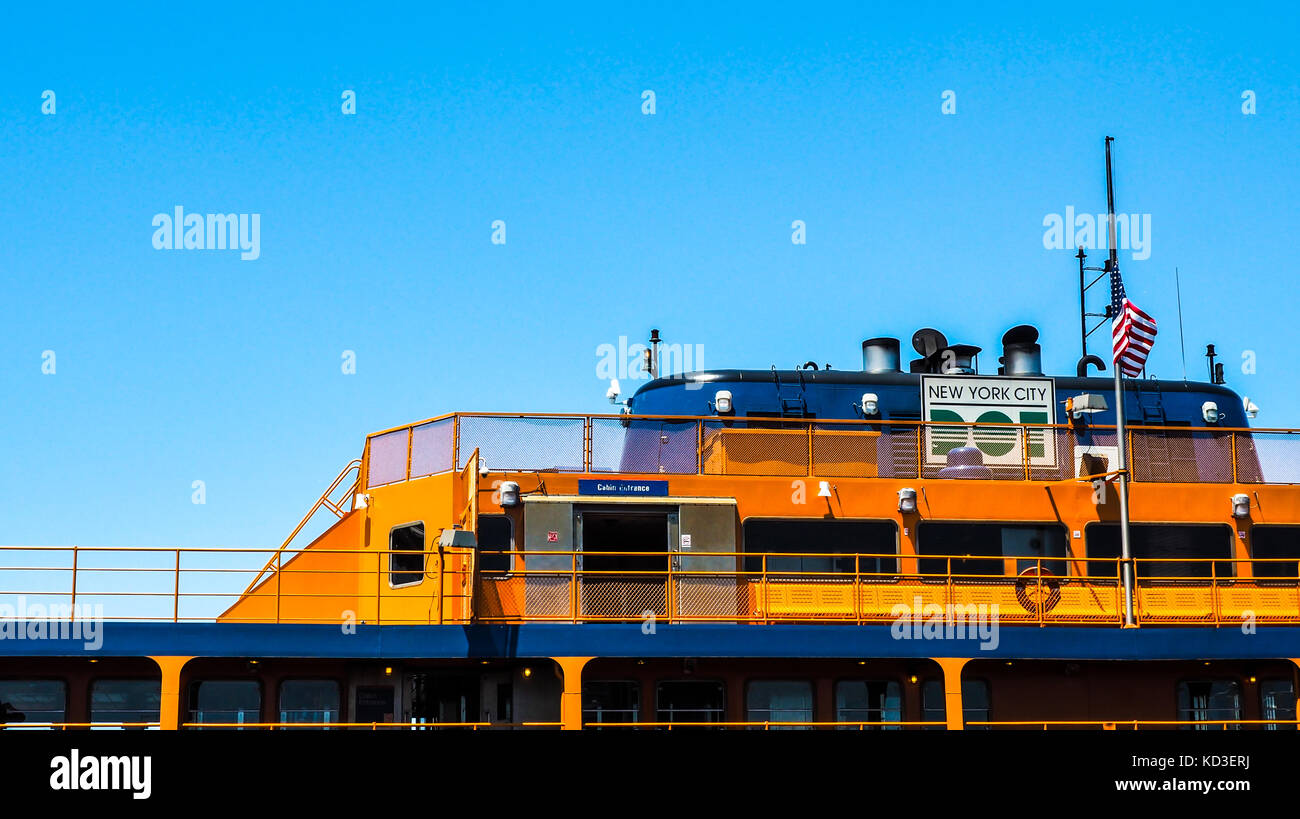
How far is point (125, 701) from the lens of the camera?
75.5 ft

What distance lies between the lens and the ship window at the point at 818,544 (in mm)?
24484

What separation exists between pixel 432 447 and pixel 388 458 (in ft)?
4.15

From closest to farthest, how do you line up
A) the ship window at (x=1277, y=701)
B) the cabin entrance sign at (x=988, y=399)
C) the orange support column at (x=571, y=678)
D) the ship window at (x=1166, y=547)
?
the orange support column at (x=571, y=678) < the ship window at (x=1277, y=701) < the ship window at (x=1166, y=547) < the cabin entrance sign at (x=988, y=399)

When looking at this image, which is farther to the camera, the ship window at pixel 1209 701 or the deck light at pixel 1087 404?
the deck light at pixel 1087 404

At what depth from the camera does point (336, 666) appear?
2317cm

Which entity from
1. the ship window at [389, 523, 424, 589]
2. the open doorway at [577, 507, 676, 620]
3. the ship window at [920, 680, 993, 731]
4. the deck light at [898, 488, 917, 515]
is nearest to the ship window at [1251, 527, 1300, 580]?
the ship window at [920, 680, 993, 731]

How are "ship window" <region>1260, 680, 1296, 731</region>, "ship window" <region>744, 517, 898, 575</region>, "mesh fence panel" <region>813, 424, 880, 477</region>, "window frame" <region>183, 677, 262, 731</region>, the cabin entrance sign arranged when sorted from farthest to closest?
the cabin entrance sign → "mesh fence panel" <region>813, 424, 880, 477</region> → "ship window" <region>744, 517, 898, 575</region> → "ship window" <region>1260, 680, 1296, 731</region> → "window frame" <region>183, 677, 262, 731</region>

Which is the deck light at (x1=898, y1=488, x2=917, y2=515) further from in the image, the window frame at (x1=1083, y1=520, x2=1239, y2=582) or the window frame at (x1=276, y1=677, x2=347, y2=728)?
the window frame at (x1=276, y1=677, x2=347, y2=728)

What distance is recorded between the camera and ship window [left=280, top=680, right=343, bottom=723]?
2319 cm

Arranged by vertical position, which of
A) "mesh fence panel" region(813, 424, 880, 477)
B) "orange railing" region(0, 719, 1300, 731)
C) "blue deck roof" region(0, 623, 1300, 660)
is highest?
"mesh fence panel" region(813, 424, 880, 477)

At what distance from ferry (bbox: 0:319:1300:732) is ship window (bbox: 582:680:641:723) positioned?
34mm

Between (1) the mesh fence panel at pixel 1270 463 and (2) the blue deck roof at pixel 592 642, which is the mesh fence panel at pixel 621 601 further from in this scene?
(1) the mesh fence panel at pixel 1270 463

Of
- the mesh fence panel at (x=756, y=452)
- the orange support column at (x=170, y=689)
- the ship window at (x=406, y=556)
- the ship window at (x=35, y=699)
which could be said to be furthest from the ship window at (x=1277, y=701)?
the ship window at (x=35, y=699)

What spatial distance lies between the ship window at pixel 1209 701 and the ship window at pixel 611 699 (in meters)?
8.54
